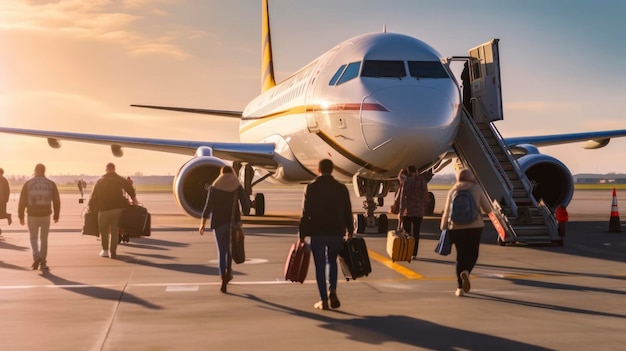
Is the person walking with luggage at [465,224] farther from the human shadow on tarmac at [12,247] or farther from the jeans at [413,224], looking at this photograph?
the human shadow on tarmac at [12,247]

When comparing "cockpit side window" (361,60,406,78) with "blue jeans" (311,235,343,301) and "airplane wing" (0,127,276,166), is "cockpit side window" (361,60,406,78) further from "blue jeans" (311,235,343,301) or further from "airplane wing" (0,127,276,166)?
"blue jeans" (311,235,343,301)

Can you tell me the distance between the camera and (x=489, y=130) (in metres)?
18.1

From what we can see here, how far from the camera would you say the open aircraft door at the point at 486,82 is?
17.8 metres

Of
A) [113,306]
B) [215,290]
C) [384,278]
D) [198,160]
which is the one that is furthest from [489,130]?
[113,306]

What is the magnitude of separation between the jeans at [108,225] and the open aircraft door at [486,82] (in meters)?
9.01

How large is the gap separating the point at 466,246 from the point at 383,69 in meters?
7.16

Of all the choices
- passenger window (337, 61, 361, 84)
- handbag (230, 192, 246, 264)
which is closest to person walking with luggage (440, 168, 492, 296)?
handbag (230, 192, 246, 264)

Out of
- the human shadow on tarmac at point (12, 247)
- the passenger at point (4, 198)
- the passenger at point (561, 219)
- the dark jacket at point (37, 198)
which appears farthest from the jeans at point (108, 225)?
the passenger at point (561, 219)

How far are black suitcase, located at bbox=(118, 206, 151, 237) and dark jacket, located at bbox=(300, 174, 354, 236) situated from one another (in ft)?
20.0

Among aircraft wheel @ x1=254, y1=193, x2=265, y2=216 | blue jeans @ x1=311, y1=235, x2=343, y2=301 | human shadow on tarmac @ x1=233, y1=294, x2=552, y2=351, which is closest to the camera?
human shadow on tarmac @ x1=233, y1=294, x2=552, y2=351

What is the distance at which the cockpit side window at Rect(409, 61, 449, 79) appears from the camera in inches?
613

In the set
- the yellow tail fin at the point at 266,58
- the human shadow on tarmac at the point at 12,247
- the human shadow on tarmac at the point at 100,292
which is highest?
the yellow tail fin at the point at 266,58

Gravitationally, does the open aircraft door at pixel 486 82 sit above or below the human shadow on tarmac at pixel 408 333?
above

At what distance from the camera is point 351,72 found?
53.0ft
